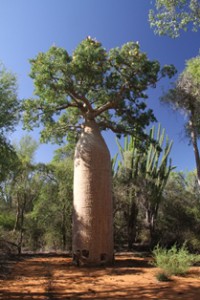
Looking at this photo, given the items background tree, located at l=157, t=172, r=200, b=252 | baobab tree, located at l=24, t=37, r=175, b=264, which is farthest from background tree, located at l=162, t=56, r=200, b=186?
background tree, located at l=157, t=172, r=200, b=252

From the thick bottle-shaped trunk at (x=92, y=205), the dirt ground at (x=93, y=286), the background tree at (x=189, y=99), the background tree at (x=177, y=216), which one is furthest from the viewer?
the background tree at (x=177, y=216)

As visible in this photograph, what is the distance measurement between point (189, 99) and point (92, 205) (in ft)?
13.3

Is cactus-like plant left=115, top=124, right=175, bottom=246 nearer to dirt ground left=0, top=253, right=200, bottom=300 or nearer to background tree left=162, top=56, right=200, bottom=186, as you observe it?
background tree left=162, top=56, right=200, bottom=186

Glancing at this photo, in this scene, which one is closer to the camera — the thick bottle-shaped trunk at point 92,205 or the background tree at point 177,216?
the thick bottle-shaped trunk at point 92,205

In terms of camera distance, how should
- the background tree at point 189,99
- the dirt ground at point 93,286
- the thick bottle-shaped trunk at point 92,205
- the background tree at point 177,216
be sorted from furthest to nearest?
1. the background tree at point 177,216
2. the background tree at point 189,99
3. the thick bottle-shaped trunk at point 92,205
4. the dirt ground at point 93,286

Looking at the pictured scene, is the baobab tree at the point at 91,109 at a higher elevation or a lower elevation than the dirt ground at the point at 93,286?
higher

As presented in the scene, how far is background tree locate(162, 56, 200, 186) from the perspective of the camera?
26.6 ft

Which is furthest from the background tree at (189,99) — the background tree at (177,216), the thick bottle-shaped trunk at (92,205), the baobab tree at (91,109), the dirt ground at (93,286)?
the background tree at (177,216)

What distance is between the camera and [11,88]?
948cm

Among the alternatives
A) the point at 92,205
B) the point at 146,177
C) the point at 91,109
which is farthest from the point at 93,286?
the point at 146,177

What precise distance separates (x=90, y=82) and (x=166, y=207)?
23.5 ft

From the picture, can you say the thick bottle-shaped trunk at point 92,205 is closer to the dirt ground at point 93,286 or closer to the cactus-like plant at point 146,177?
the dirt ground at point 93,286

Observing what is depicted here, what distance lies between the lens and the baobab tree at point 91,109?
7641 mm

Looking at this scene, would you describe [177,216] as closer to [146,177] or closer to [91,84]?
[146,177]
